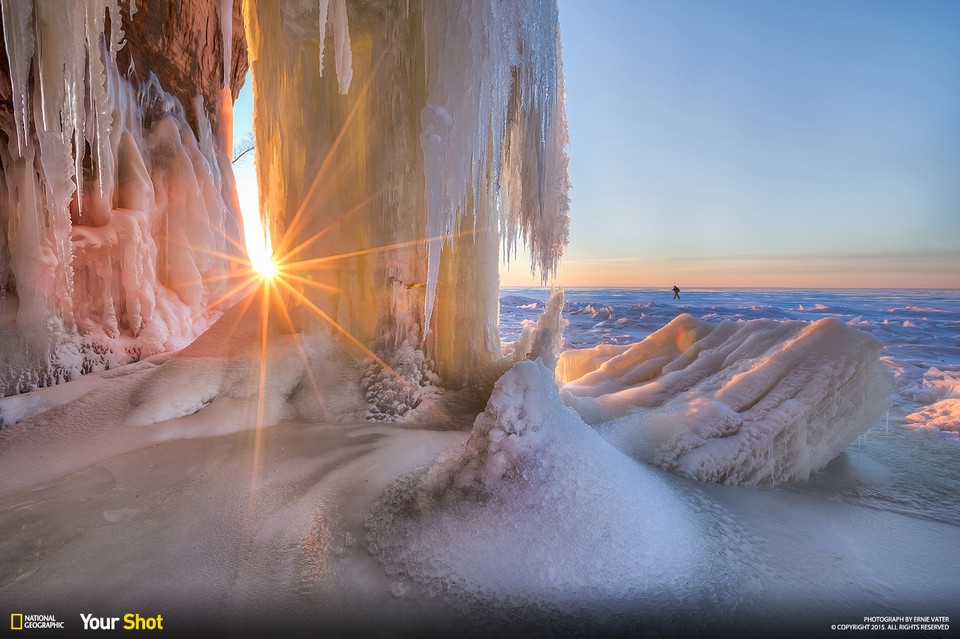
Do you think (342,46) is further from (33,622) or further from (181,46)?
(181,46)

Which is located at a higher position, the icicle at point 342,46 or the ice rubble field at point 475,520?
the icicle at point 342,46

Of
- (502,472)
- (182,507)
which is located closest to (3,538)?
(182,507)

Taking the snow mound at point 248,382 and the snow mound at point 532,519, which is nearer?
the snow mound at point 532,519

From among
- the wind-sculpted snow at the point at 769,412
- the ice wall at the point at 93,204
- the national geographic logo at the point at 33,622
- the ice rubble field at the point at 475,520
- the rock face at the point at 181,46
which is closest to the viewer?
the national geographic logo at the point at 33,622

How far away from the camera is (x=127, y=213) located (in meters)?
6.48

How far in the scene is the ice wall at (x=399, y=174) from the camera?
12.6 feet

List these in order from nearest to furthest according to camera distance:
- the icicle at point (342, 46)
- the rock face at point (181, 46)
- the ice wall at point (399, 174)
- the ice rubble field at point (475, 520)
A: 1. the ice rubble field at point (475, 520)
2. the icicle at point (342, 46)
3. the ice wall at point (399, 174)
4. the rock face at point (181, 46)

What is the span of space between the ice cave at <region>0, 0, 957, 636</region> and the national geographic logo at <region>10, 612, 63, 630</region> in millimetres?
34

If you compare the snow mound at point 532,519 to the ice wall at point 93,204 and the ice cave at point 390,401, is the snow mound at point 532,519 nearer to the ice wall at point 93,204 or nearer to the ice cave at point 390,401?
the ice cave at point 390,401

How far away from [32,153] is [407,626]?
24.5 feet

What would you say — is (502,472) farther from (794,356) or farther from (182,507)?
(794,356)

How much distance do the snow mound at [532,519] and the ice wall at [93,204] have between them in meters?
3.85

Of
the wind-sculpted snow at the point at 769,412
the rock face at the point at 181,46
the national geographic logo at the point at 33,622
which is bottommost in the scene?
the national geographic logo at the point at 33,622

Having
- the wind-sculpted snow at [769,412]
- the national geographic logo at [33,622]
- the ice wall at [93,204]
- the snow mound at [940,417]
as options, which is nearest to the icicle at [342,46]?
the ice wall at [93,204]
